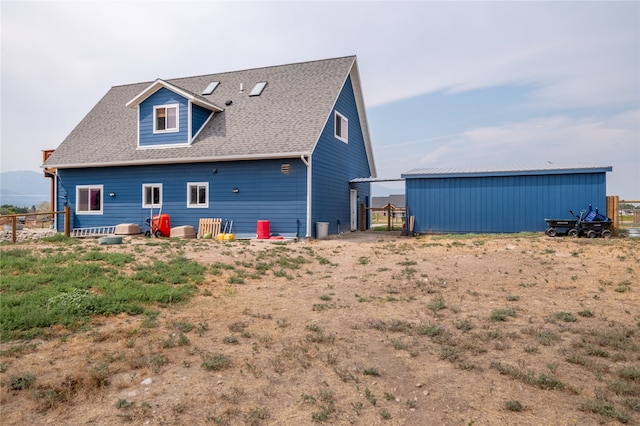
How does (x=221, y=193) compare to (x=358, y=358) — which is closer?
(x=358, y=358)

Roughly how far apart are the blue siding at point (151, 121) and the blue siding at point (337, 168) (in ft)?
19.3

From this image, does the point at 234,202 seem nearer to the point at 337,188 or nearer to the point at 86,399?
the point at 337,188

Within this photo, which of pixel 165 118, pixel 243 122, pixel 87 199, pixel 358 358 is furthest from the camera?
pixel 87 199

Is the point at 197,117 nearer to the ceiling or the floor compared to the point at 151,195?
nearer to the ceiling

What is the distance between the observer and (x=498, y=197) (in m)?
16.6

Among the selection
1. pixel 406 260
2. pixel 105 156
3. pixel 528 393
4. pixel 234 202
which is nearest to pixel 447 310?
pixel 528 393

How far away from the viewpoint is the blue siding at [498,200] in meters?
15.7

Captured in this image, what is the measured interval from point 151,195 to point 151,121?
3.23 metres

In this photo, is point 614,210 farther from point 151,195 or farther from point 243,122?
point 151,195

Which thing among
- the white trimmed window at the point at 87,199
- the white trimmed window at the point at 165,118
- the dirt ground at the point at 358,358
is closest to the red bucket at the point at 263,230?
the white trimmed window at the point at 165,118

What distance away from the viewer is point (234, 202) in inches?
649

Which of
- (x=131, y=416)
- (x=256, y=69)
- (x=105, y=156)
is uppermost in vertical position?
(x=256, y=69)

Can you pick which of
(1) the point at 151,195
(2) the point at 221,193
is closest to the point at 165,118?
(1) the point at 151,195

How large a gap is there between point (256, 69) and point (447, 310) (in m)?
18.0
